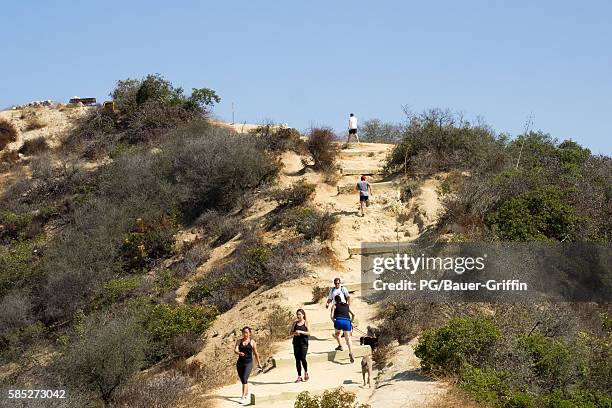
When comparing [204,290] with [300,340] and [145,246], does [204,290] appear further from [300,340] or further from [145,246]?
[300,340]

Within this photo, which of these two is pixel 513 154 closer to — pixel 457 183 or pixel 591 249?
pixel 457 183

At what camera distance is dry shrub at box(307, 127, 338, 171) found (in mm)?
27812

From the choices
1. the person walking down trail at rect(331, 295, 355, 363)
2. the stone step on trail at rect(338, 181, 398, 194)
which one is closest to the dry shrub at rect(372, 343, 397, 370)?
the person walking down trail at rect(331, 295, 355, 363)

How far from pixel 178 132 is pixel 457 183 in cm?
1378

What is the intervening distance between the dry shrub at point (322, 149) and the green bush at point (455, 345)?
1589cm

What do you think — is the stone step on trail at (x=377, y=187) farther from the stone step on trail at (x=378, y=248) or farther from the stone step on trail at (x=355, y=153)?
the stone step on trail at (x=355, y=153)

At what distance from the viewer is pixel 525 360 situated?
39.7 ft

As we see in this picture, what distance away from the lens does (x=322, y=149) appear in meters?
27.9

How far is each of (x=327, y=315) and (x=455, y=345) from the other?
566 cm

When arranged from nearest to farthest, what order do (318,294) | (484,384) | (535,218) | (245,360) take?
(484,384) < (245,360) < (318,294) < (535,218)

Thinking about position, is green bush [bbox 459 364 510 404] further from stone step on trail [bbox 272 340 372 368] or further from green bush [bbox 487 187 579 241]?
green bush [bbox 487 187 579 241]

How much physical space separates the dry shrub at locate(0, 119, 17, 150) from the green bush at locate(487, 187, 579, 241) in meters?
26.7

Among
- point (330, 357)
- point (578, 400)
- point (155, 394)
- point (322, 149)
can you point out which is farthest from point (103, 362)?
point (322, 149)

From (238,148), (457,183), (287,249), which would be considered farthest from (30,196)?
(457,183)
